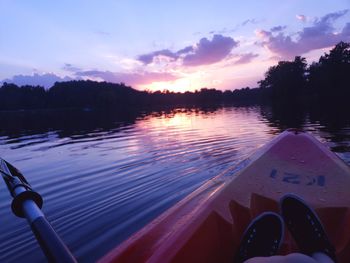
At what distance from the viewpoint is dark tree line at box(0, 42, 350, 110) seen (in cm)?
5662

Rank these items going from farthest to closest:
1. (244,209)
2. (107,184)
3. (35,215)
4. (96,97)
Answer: (96,97), (107,184), (244,209), (35,215)

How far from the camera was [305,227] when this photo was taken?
246 cm

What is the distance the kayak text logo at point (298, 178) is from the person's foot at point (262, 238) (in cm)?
151

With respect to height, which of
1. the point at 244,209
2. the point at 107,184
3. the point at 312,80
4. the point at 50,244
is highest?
the point at 312,80

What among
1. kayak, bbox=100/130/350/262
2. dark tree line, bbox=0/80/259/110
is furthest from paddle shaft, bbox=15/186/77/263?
dark tree line, bbox=0/80/259/110

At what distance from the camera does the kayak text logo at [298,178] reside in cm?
375

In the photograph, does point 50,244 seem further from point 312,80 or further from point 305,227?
point 312,80

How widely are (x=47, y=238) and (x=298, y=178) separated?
3438 mm

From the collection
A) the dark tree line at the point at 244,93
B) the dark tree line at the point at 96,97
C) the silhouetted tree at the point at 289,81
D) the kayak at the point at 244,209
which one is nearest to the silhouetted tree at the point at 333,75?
the dark tree line at the point at 244,93

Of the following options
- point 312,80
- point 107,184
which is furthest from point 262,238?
point 312,80

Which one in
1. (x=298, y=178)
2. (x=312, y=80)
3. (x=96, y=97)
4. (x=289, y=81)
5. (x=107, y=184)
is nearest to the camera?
(x=298, y=178)

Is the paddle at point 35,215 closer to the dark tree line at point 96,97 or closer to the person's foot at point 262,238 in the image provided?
the person's foot at point 262,238

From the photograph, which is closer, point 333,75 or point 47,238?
point 47,238

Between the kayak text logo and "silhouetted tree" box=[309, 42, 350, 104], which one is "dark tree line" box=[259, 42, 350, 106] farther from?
the kayak text logo
